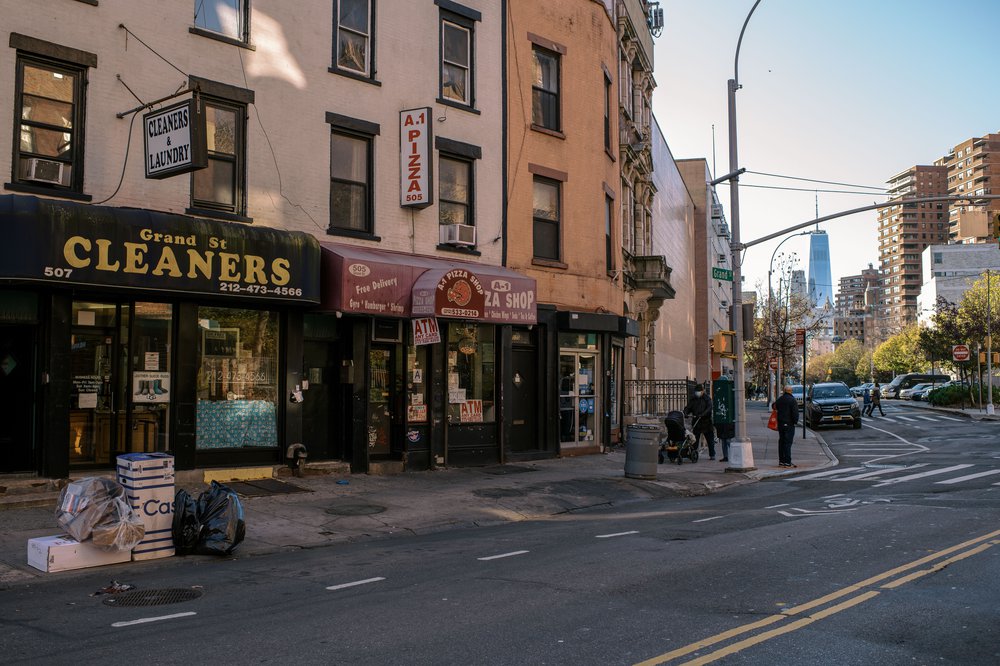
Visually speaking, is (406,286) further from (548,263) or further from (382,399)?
(548,263)

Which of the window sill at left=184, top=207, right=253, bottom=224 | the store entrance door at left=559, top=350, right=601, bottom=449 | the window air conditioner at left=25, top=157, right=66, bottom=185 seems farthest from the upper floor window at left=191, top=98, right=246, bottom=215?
the store entrance door at left=559, top=350, right=601, bottom=449

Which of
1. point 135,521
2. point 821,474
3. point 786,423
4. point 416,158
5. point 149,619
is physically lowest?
point 821,474

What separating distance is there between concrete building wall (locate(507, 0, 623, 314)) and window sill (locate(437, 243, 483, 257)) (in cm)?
115

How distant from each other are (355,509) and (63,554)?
4.69 metres

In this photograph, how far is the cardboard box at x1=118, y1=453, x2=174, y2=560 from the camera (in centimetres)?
948

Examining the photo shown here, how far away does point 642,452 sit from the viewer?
674 inches

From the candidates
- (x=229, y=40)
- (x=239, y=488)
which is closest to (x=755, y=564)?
(x=239, y=488)

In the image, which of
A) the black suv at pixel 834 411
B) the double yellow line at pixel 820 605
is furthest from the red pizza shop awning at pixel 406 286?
the black suv at pixel 834 411

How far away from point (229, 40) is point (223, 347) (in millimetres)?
5224

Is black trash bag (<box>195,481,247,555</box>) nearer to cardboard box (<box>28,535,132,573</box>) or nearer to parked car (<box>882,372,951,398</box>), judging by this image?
cardboard box (<box>28,535,132,573</box>)

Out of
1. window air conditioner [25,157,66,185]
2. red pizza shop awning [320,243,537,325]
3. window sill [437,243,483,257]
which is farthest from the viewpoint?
window sill [437,243,483,257]

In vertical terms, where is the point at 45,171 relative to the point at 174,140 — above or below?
below

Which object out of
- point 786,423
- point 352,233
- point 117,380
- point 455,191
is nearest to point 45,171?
point 117,380

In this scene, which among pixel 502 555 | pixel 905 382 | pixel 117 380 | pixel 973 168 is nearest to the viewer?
pixel 502 555
